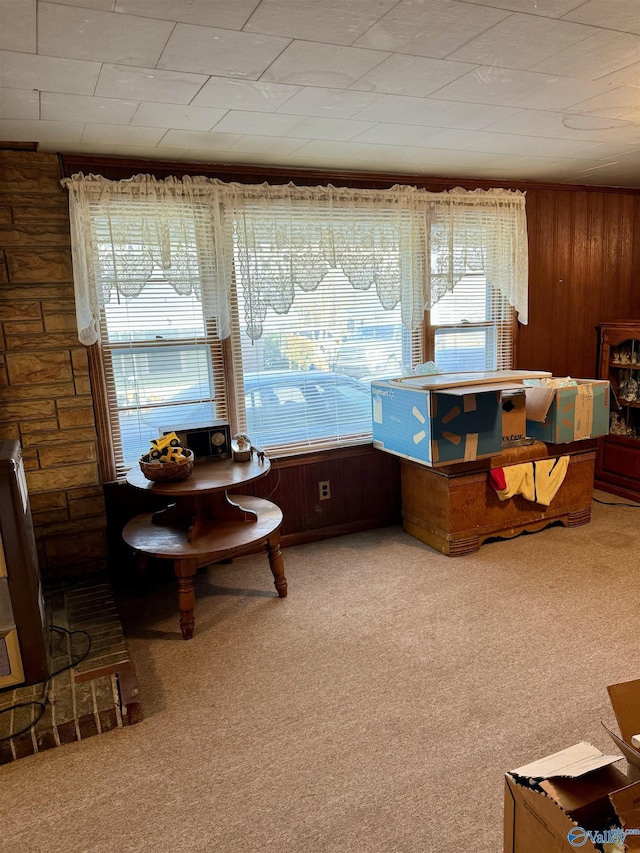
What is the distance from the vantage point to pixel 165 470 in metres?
2.91

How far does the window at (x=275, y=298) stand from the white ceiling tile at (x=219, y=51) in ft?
4.44

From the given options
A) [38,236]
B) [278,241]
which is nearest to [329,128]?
[278,241]

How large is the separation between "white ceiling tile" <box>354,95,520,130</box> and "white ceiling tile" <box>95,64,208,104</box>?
76 cm

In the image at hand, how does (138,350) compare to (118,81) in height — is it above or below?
below

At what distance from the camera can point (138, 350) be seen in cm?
342

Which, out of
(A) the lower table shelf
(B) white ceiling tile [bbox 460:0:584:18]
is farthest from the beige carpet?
(B) white ceiling tile [bbox 460:0:584:18]

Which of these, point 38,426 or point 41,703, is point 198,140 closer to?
point 38,426

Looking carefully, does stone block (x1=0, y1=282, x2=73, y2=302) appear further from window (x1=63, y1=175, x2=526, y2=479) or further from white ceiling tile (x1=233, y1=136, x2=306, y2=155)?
white ceiling tile (x1=233, y1=136, x2=306, y2=155)

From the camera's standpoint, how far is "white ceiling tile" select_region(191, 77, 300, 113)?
218cm

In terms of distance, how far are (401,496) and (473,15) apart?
9.88ft

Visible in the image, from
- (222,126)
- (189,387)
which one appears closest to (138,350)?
(189,387)

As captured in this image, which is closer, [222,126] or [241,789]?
[241,789]

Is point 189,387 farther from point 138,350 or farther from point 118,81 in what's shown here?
point 118,81

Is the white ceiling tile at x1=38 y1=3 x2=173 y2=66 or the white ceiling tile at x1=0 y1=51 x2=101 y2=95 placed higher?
the white ceiling tile at x1=0 y1=51 x2=101 y2=95
